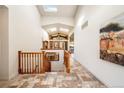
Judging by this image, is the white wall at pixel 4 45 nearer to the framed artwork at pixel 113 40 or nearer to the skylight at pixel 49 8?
the framed artwork at pixel 113 40

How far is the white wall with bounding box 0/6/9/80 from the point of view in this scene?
4.75 metres

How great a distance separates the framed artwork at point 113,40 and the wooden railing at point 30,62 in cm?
294

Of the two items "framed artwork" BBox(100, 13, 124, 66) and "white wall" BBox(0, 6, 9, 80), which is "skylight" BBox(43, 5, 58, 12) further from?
"framed artwork" BBox(100, 13, 124, 66)

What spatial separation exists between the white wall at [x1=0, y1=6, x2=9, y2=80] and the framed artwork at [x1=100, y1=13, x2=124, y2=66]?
3.05 m

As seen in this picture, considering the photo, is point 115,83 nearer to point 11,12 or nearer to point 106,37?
point 106,37

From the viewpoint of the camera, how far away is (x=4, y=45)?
15.7ft

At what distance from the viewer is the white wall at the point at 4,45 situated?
15.6ft

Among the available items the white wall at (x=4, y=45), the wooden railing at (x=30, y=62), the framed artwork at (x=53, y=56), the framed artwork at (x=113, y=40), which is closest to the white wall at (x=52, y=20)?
the framed artwork at (x=53, y=56)

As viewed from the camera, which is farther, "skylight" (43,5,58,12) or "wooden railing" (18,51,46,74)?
"skylight" (43,5,58,12)

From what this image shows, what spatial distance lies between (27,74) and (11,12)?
2488mm

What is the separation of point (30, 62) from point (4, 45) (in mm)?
1834

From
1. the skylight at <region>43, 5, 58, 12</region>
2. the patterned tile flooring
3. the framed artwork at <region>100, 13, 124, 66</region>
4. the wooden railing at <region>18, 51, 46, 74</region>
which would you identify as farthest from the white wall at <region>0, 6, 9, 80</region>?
the skylight at <region>43, 5, 58, 12</region>
